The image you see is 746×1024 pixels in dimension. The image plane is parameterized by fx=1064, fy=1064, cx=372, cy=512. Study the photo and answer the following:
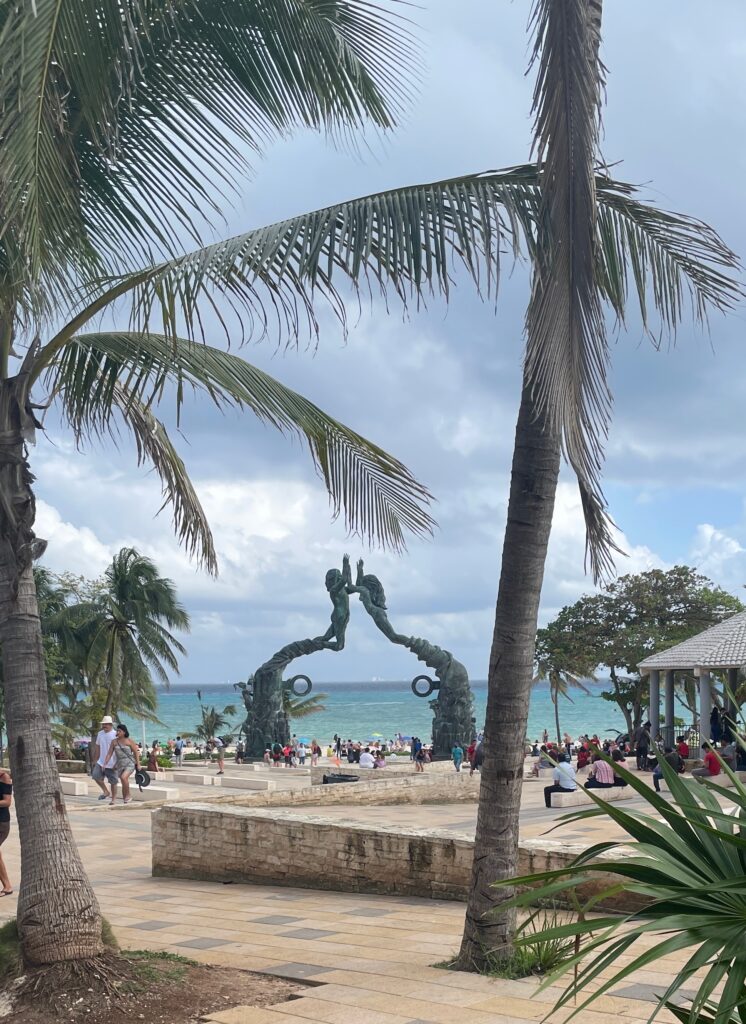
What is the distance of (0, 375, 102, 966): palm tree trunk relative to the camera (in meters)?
6.50

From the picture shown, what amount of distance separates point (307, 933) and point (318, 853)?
216 cm

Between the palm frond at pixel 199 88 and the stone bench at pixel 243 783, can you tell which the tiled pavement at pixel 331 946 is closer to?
the palm frond at pixel 199 88

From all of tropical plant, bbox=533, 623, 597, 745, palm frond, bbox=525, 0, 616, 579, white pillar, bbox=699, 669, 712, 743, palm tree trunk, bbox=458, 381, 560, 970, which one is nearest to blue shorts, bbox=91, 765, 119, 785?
white pillar, bbox=699, 669, 712, 743

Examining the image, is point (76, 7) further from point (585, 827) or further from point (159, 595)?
point (159, 595)

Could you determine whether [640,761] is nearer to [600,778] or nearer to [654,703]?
[654,703]

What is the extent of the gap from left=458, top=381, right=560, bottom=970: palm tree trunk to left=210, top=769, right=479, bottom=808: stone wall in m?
11.1

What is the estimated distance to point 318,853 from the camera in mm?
10703

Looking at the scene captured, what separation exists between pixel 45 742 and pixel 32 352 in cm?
251

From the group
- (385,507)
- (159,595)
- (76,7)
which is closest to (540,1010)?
(385,507)

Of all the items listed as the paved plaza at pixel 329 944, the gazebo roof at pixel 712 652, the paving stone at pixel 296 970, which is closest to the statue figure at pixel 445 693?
the gazebo roof at pixel 712 652

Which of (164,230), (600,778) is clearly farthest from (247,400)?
(600,778)

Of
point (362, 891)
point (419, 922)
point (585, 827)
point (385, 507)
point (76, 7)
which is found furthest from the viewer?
point (585, 827)

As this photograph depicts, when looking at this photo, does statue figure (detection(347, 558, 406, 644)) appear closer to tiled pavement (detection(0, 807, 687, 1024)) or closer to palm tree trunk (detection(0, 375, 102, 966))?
tiled pavement (detection(0, 807, 687, 1024))

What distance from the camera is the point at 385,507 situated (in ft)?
26.3
